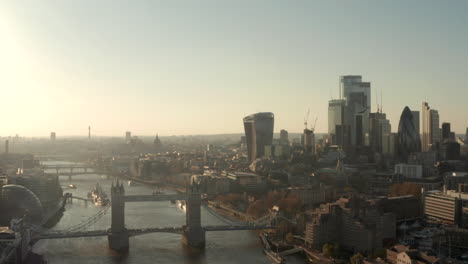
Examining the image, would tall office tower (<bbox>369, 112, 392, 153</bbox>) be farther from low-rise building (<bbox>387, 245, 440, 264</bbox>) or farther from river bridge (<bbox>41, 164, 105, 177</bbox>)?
low-rise building (<bbox>387, 245, 440, 264</bbox>)

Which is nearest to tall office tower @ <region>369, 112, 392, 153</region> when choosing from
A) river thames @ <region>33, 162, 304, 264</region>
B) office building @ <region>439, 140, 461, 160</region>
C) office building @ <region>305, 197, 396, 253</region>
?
office building @ <region>439, 140, 461, 160</region>

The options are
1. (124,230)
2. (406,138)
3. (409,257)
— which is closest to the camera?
(409,257)

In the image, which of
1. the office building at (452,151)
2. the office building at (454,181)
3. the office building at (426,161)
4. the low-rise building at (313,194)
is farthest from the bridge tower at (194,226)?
the office building at (452,151)

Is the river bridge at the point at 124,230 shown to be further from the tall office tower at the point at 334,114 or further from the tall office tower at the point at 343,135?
the tall office tower at the point at 334,114

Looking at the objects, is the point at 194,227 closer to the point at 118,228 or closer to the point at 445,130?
the point at 118,228

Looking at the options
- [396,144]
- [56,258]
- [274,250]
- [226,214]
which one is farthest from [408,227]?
[396,144]

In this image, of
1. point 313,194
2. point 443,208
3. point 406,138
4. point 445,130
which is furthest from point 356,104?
point 443,208

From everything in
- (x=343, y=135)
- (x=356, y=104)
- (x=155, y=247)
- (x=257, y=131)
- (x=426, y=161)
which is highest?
(x=356, y=104)
